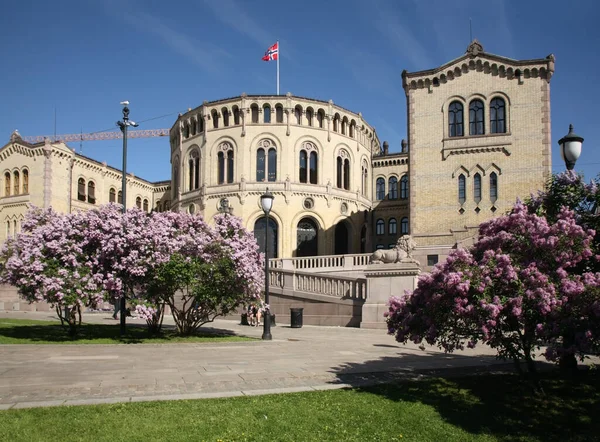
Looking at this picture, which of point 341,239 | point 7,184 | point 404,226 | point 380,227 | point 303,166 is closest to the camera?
point 303,166

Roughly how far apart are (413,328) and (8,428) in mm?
6101

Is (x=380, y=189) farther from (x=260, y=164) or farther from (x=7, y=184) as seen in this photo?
(x=7, y=184)

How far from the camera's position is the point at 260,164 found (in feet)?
157

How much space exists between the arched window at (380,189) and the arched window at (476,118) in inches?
734

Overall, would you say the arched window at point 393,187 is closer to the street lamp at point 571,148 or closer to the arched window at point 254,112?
the arched window at point 254,112

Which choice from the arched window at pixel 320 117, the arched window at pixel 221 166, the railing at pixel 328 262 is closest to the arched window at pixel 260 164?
the arched window at pixel 221 166

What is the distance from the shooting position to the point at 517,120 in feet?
124

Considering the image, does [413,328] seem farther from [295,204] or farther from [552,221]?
[295,204]

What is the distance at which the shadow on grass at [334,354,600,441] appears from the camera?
24.5 ft

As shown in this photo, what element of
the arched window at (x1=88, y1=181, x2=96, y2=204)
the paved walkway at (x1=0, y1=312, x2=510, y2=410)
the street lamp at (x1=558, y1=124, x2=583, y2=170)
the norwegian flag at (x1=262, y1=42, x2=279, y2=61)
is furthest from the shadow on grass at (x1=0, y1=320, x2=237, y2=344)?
the arched window at (x1=88, y1=181, x2=96, y2=204)

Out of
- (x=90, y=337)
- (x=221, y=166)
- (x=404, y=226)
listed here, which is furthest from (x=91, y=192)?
(x=90, y=337)

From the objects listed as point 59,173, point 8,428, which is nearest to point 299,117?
point 59,173

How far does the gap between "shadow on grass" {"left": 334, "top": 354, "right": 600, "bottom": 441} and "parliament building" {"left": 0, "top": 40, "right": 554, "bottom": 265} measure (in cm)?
2433

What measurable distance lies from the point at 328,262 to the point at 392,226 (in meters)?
22.2
